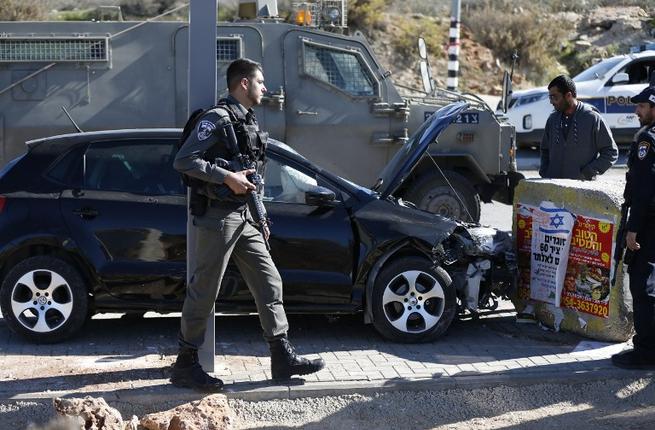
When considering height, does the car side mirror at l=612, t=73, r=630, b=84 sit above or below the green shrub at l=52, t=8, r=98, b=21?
below

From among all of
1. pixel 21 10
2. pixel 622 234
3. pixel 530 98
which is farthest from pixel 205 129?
pixel 21 10

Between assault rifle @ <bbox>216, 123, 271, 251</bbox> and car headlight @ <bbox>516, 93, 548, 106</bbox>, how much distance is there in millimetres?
13398

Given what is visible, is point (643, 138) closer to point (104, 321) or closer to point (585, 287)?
point (585, 287)

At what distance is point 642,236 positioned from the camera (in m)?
5.95

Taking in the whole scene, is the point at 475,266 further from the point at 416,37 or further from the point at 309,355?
the point at 416,37

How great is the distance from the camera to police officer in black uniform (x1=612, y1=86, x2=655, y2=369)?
5.77m

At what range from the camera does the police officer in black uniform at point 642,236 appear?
18.9 feet

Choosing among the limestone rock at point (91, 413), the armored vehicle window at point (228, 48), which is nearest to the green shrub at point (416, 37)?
the armored vehicle window at point (228, 48)

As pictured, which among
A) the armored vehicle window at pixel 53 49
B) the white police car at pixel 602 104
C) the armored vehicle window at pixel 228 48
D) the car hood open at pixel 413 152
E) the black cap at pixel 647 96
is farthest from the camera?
the white police car at pixel 602 104

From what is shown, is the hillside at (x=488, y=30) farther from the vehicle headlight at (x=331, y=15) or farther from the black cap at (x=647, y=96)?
the black cap at (x=647, y=96)

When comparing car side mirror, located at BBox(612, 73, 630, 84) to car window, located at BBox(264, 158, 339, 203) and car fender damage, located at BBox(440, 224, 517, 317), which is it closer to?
car fender damage, located at BBox(440, 224, 517, 317)

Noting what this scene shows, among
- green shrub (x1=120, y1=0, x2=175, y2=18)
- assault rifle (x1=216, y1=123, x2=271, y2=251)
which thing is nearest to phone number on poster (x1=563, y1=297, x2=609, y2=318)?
assault rifle (x1=216, y1=123, x2=271, y2=251)

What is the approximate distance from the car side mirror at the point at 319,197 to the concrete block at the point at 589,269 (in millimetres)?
1584

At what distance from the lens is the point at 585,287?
673 cm
